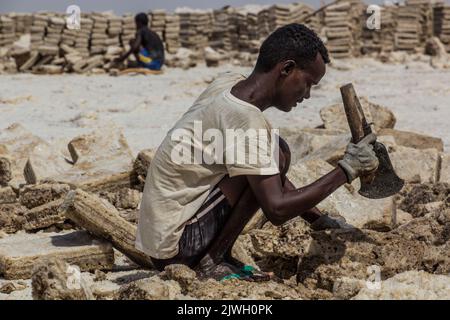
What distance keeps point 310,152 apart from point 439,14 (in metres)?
16.1

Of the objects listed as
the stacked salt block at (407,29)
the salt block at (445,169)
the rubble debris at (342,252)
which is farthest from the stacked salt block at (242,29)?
the rubble debris at (342,252)

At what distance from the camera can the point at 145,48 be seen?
14.7 m

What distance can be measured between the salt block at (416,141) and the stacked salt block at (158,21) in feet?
45.9

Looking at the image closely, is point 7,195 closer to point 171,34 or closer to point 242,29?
point 171,34

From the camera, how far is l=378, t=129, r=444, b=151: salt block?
650 cm

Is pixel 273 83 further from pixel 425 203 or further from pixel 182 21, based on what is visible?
pixel 182 21

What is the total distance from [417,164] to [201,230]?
106 inches

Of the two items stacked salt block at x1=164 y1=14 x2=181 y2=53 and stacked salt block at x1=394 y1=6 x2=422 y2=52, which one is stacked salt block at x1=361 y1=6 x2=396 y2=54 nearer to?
stacked salt block at x1=394 y1=6 x2=422 y2=52

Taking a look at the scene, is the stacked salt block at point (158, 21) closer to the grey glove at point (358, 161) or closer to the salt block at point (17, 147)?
the salt block at point (17, 147)

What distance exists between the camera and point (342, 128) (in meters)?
7.12

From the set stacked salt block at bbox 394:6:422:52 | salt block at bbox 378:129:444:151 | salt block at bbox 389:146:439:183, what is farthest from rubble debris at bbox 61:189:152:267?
stacked salt block at bbox 394:6:422:52

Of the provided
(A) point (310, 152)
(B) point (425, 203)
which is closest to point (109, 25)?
(A) point (310, 152)

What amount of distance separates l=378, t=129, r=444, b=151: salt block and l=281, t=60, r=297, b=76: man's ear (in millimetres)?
3535

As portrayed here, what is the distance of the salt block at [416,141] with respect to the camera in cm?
650
